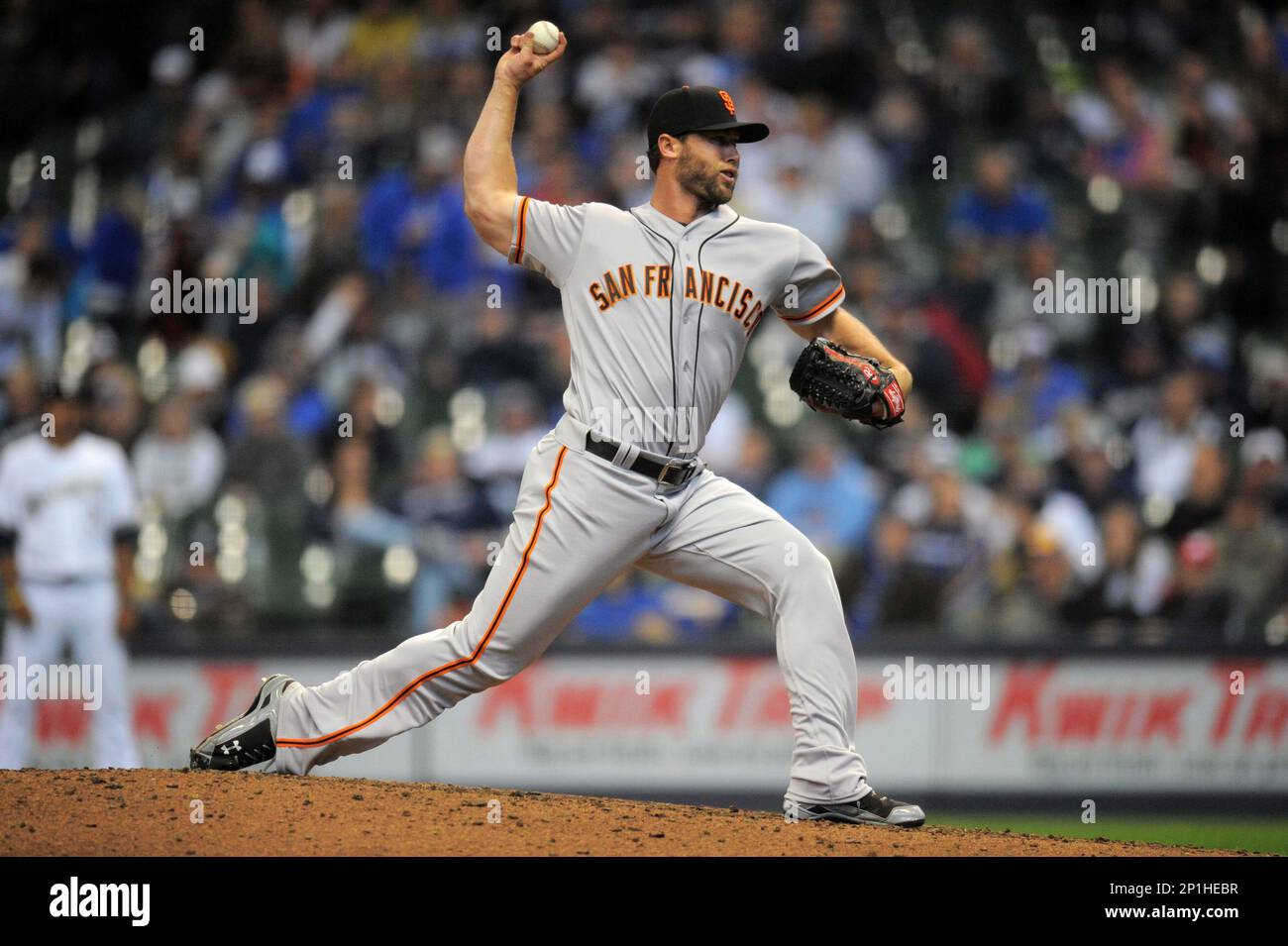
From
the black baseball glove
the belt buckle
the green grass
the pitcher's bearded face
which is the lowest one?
the green grass

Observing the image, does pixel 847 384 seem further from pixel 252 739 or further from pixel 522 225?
pixel 252 739

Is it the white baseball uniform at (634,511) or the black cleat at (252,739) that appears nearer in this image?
the white baseball uniform at (634,511)

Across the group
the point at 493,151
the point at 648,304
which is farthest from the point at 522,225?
the point at 648,304

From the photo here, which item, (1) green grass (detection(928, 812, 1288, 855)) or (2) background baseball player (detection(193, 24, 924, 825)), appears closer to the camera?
(2) background baseball player (detection(193, 24, 924, 825))

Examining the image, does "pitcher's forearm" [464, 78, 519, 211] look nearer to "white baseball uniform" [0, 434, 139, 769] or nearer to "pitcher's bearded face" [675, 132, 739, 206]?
"pitcher's bearded face" [675, 132, 739, 206]

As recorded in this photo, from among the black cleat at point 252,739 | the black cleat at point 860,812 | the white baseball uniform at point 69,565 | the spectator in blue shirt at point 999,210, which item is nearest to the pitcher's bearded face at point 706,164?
the black cleat at point 860,812

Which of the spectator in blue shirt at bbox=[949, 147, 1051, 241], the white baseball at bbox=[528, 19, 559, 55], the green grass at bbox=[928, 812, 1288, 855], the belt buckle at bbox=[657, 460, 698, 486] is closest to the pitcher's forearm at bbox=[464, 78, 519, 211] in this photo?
the white baseball at bbox=[528, 19, 559, 55]

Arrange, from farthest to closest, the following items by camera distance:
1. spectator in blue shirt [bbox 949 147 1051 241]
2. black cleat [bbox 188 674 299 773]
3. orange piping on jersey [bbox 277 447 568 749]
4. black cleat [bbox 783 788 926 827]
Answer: spectator in blue shirt [bbox 949 147 1051 241] < black cleat [bbox 188 674 299 773] < black cleat [bbox 783 788 926 827] < orange piping on jersey [bbox 277 447 568 749]

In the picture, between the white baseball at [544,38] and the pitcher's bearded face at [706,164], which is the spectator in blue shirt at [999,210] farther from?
the white baseball at [544,38]
